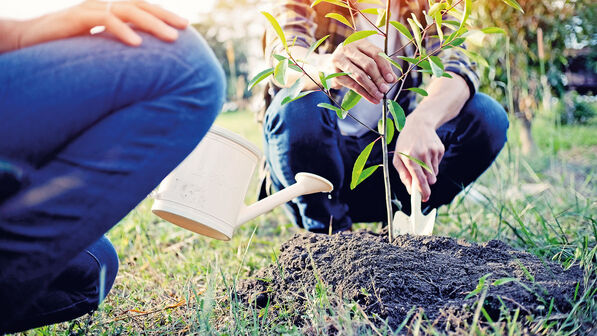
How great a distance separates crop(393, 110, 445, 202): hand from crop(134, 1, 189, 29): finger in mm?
735

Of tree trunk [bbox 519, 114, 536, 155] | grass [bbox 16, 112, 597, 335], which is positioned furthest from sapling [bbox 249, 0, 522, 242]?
tree trunk [bbox 519, 114, 536, 155]

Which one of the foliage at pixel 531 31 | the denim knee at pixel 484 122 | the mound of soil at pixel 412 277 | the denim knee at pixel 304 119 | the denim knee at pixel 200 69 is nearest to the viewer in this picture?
the denim knee at pixel 200 69

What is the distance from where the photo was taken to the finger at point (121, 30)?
0.88m

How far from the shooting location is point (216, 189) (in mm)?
1420

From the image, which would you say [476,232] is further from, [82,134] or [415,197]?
[82,134]

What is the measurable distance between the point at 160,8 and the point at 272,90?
928mm

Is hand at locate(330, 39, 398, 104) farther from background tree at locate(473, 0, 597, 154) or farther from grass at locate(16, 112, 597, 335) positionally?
background tree at locate(473, 0, 597, 154)

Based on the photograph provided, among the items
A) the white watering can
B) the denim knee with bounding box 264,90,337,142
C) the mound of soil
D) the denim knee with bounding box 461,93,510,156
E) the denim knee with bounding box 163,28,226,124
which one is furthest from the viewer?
the denim knee with bounding box 461,93,510,156

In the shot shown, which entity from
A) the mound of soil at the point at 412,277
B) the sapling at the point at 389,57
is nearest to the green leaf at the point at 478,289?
the mound of soil at the point at 412,277

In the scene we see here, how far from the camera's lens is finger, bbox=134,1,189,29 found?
930 mm

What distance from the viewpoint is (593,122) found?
21.2 feet

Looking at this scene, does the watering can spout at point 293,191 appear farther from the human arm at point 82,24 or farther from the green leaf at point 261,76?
the human arm at point 82,24

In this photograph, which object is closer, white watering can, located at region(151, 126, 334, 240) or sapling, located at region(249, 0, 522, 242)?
sapling, located at region(249, 0, 522, 242)

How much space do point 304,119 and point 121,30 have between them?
2.84ft
